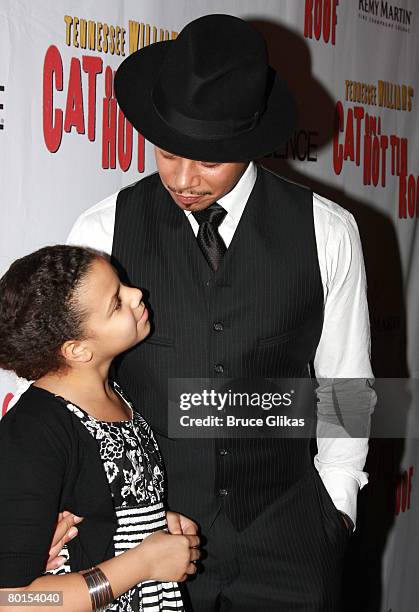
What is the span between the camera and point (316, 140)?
9.67 ft

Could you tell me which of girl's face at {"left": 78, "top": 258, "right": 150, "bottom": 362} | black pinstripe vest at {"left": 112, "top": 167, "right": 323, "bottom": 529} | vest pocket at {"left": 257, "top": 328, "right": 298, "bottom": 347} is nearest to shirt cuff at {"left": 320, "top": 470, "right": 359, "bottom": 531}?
black pinstripe vest at {"left": 112, "top": 167, "right": 323, "bottom": 529}

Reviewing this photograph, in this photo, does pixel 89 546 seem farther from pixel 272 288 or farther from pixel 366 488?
pixel 366 488

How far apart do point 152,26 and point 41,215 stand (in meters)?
0.61

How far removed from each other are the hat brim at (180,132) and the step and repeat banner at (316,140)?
0.39 metres

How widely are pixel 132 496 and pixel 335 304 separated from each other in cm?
60

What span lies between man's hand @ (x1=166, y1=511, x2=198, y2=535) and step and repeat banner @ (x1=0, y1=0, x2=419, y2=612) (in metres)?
0.41

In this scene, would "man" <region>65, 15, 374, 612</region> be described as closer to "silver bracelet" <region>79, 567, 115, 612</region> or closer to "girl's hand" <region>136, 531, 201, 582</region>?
"girl's hand" <region>136, 531, 201, 582</region>

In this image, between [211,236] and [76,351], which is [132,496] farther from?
[211,236]

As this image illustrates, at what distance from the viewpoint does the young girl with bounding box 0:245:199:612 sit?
1264mm

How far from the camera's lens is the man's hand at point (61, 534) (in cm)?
133

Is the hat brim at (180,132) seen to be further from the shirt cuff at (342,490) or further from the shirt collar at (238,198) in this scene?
the shirt cuff at (342,490)

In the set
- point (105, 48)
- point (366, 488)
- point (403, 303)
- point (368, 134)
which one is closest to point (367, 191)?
point (368, 134)

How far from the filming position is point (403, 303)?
3412mm

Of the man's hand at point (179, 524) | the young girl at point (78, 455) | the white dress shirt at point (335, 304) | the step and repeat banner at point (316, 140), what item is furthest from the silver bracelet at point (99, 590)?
the white dress shirt at point (335, 304)
